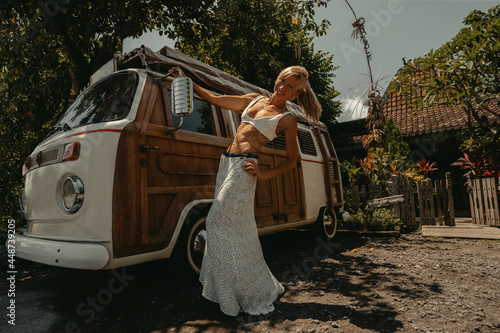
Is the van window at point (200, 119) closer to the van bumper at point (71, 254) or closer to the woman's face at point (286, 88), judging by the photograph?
the woman's face at point (286, 88)

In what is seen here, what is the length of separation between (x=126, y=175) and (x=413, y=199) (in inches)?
275

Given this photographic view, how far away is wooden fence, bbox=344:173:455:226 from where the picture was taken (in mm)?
7131

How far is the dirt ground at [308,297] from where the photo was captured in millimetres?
2285

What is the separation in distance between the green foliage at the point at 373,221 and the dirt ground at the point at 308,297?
6.24 feet

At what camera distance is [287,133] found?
8.05 feet

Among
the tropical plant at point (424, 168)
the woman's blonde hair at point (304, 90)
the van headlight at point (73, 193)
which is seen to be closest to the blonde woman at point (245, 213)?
the woman's blonde hair at point (304, 90)

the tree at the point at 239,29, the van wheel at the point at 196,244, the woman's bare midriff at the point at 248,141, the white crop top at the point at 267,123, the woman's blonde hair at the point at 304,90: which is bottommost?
the van wheel at the point at 196,244

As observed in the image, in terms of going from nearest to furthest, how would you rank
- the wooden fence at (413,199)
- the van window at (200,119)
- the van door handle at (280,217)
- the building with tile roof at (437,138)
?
the van window at (200,119)
the van door handle at (280,217)
the wooden fence at (413,199)
the building with tile roof at (437,138)


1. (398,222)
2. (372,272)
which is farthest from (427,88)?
(372,272)

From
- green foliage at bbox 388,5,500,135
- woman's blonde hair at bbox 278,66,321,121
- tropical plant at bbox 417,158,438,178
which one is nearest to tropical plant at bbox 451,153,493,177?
tropical plant at bbox 417,158,438,178

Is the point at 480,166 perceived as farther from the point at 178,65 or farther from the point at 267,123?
the point at 178,65

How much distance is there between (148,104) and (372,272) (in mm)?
3297

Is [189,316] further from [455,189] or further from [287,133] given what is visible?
[455,189]

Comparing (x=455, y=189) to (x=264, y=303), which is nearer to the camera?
(x=264, y=303)
